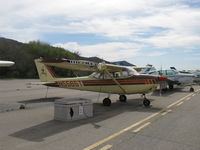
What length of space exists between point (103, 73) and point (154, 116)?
4.65 metres

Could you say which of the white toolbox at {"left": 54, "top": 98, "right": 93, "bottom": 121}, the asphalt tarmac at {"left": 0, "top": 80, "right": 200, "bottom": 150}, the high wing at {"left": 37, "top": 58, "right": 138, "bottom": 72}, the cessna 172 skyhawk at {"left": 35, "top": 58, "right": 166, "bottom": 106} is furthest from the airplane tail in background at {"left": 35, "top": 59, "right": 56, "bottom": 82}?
the white toolbox at {"left": 54, "top": 98, "right": 93, "bottom": 121}

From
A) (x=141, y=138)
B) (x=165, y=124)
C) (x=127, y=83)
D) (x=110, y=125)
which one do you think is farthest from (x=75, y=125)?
(x=127, y=83)

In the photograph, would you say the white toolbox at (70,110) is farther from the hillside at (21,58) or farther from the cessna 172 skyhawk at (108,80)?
the hillside at (21,58)

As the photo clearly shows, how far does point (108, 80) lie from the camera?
42.0 ft

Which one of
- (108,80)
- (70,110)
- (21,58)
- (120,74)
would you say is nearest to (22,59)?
(21,58)

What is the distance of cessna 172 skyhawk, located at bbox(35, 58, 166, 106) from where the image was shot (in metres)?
11.2

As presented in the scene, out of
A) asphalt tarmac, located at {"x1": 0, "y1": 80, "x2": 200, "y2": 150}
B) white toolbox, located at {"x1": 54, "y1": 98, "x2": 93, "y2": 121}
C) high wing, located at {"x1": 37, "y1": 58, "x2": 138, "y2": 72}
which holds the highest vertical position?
high wing, located at {"x1": 37, "y1": 58, "x2": 138, "y2": 72}

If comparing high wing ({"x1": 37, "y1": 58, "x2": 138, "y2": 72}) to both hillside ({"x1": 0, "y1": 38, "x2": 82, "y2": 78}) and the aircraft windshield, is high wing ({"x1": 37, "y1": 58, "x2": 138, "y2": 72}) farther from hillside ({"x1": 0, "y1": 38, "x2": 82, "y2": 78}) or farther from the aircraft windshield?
hillside ({"x1": 0, "y1": 38, "x2": 82, "y2": 78})

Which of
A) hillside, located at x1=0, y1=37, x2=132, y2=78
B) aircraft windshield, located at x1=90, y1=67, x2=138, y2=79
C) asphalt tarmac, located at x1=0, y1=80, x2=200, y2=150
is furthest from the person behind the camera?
hillside, located at x1=0, y1=37, x2=132, y2=78

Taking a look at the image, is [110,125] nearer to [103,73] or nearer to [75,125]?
[75,125]

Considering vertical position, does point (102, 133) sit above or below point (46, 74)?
below

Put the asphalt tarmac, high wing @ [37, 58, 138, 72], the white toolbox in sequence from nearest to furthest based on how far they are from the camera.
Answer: the asphalt tarmac < the white toolbox < high wing @ [37, 58, 138, 72]

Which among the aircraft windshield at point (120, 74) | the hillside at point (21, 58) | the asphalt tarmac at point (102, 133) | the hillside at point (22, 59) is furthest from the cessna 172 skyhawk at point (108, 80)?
the hillside at point (21, 58)

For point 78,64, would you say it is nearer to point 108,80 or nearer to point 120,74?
point 108,80
